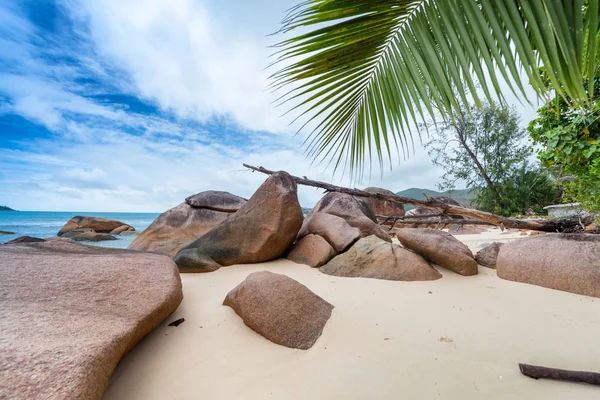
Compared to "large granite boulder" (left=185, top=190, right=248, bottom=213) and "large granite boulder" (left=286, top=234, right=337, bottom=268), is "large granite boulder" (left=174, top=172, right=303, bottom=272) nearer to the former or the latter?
"large granite boulder" (left=286, top=234, right=337, bottom=268)

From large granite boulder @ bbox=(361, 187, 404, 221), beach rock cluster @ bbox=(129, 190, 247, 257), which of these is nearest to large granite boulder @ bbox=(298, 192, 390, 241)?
beach rock cluster @ bbox=(129, 190, 247, 257)

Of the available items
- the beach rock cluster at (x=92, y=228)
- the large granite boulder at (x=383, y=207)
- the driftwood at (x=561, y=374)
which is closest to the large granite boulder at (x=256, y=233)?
the driftwood at (x=561, y=374)

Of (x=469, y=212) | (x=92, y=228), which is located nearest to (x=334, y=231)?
(x=469, y=212)

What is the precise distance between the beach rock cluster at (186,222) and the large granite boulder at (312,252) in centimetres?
260

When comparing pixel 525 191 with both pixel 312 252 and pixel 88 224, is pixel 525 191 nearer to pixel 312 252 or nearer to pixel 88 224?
pixel 312 252

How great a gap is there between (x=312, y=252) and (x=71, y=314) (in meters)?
3.06

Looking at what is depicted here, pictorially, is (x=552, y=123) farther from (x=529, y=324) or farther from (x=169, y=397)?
(x=169, y=397)

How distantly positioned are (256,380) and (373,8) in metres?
1.96

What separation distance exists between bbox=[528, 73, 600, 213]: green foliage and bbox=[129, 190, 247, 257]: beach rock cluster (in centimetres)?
627

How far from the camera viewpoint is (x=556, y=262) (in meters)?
3.14

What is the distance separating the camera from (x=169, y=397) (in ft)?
4.99

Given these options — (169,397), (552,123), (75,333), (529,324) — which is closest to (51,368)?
(75,333)

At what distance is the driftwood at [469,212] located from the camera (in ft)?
14.0

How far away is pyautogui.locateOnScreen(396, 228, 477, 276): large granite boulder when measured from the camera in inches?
144
